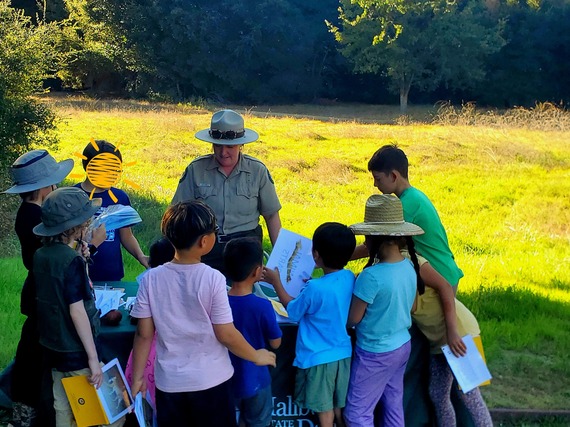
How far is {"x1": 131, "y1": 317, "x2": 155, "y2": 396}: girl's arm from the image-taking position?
287 centimetres

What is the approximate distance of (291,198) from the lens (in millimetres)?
11812

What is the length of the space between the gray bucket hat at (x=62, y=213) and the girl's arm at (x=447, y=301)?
5.72 ft

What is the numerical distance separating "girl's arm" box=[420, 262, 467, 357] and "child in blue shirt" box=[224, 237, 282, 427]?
2.86ft

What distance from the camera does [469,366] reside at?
3346 mm

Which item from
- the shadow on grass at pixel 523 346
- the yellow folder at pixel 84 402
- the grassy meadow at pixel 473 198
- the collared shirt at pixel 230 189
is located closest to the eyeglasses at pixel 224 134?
the collared shirt at pixel 230 189

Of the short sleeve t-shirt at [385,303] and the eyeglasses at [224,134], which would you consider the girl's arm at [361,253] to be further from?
the eyeglasses at [224,134]

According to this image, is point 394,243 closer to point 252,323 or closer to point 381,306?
point 381,306

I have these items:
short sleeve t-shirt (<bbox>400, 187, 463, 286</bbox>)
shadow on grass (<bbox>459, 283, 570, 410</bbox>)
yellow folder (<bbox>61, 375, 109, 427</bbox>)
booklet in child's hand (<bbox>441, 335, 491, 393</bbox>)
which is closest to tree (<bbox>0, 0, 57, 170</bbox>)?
shadow on grass (<bbox>459, 283, 570, 410</bbox>)

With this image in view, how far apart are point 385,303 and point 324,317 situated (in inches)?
12.3

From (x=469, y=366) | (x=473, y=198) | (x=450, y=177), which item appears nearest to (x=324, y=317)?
(x=469, y=366)

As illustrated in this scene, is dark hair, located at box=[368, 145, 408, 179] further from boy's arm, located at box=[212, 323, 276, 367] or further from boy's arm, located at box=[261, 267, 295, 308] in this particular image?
boy's arm, located at box=[212, 323, 276, 367]

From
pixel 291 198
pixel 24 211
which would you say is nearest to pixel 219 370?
pixel 24 211

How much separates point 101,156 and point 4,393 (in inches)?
67.7

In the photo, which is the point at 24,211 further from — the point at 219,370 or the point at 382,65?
the point at 382,65
